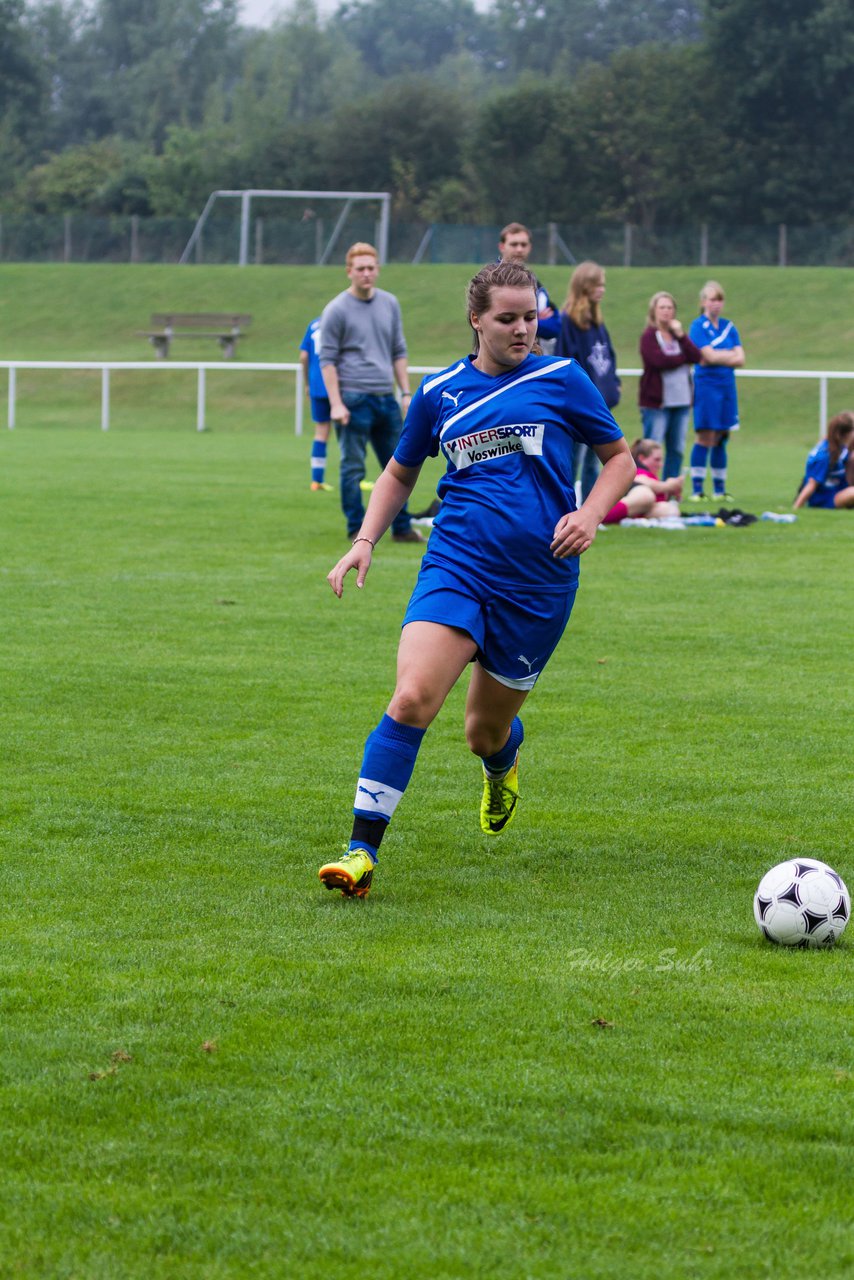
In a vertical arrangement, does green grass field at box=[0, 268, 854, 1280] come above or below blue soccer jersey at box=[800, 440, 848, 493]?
below

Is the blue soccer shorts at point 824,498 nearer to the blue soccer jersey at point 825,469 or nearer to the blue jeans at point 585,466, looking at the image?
the blue soccer jersey at point 825,469

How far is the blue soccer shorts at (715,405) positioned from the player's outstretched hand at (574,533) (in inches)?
514

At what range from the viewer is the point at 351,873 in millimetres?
4812

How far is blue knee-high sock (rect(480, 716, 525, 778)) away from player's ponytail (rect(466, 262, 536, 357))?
1.32 metres

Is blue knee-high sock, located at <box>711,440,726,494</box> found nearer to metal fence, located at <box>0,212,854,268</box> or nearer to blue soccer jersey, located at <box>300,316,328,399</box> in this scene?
blue soccer jersey, located at <box>300,316,328,399</box>

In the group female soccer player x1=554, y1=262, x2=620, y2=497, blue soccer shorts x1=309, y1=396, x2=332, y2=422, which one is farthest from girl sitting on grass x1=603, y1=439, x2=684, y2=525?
blue soccer shorts x1=309, y1=396, x2=332, y2=422

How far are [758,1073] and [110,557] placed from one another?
9758mm

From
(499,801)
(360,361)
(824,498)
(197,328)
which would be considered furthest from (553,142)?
(499,801)

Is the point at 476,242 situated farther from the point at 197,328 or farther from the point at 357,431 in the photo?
the point at 357,431

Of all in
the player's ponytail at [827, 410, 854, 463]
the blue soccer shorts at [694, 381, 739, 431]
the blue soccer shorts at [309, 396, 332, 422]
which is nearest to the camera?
the player's ponytail at [827, 410, 854, 463]

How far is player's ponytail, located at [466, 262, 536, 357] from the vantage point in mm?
4996

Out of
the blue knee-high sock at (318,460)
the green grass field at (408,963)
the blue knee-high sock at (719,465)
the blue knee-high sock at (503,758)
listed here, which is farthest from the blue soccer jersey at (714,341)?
the blue knee-high sock at (503,758)

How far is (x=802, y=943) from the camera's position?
14.8 ft

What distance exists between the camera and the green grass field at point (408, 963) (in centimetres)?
289
